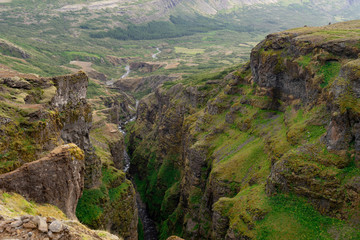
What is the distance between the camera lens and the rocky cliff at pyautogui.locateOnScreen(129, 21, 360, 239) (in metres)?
36.2

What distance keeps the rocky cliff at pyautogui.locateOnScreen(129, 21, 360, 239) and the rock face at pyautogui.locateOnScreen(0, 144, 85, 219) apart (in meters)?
23.6

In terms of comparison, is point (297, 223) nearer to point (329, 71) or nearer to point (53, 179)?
point (329, 71)

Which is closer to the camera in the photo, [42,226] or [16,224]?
[16,224]

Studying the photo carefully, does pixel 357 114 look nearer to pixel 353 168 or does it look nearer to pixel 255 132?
pixel 353 168

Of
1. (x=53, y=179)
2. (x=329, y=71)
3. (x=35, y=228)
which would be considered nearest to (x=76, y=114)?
(x=53, y=179)

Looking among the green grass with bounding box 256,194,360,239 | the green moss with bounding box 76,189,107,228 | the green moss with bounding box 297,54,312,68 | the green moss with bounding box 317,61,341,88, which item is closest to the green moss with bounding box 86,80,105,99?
the green moss with bounding box 76,189,107,228

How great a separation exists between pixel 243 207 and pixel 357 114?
2027cm

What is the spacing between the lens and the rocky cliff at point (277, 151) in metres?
36.2

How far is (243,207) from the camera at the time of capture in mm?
42750

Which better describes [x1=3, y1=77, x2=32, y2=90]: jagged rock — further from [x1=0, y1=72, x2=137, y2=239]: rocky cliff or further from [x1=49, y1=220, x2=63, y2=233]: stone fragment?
[x1=49, y1=220, x2=63, y2=233]: stone fragment

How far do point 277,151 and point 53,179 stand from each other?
35.0 meters

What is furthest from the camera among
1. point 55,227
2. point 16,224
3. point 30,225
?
point 55,227

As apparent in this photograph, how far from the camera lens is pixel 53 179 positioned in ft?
96.4

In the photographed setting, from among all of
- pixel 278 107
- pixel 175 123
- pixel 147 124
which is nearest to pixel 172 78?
pixel 147 124
